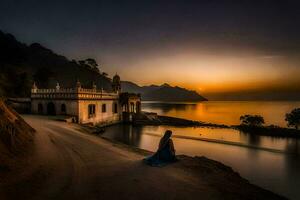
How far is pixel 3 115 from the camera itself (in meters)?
15.0

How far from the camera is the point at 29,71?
105 m

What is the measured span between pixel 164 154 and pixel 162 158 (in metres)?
0.30

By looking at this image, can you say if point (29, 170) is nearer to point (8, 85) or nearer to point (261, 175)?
point (261, 175)

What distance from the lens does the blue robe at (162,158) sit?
14.2 meters

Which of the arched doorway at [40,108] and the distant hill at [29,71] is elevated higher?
the distant hill at [29,71]

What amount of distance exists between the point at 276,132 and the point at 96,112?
36.5 m

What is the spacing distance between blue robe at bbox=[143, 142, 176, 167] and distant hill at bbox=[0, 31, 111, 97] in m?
42.7

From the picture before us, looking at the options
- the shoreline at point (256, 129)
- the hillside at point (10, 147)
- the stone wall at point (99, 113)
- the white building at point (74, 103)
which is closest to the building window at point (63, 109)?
the white building at point (74, 103)

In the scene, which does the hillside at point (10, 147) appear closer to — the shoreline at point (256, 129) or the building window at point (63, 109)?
the building window at point (63, 109)

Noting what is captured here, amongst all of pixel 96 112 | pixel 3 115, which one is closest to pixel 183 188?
pixel 3 115

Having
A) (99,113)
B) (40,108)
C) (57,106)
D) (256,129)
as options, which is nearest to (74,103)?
(57,106)

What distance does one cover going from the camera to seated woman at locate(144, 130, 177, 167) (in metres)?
14.0

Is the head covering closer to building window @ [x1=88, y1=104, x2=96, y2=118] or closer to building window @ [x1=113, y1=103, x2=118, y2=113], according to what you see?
building window @ [x1=88, y1=104, x2=96, y2=118]

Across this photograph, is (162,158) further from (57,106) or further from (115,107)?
(115,107)
